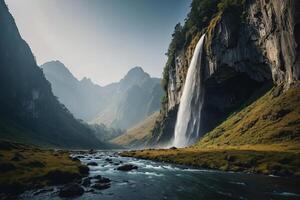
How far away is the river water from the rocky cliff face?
67.9 metres

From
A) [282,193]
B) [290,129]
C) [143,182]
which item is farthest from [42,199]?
[290,129]

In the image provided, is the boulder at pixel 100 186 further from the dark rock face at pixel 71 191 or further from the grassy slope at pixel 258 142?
the grassy slope at pixel 258 142

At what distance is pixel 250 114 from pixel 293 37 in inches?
1416

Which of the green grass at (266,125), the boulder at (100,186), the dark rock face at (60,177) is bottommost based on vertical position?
the boulder at (100,186)

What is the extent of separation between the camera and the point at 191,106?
166 m

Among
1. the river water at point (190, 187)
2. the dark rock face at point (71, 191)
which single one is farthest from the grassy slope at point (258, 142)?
the dark rock face at point (71, 191)

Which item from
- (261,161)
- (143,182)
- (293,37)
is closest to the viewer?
(143,182)

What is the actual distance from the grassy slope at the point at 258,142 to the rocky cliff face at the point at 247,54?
11583mm

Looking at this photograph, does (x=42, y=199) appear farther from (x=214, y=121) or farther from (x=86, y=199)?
(x=214, y=121)

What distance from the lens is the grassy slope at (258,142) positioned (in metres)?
70.1

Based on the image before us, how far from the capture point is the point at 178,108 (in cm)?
19688

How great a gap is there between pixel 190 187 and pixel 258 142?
55765mm

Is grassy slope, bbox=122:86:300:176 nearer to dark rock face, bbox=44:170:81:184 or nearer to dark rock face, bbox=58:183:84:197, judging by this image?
dark rock face, bbox=44:170:81:184

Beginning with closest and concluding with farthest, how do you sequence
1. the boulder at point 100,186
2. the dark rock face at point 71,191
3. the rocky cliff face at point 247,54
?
1. the dark rock face at point 71,191
2. the boulder at point 100,186
3. the rocky cliff face at point 247,54
